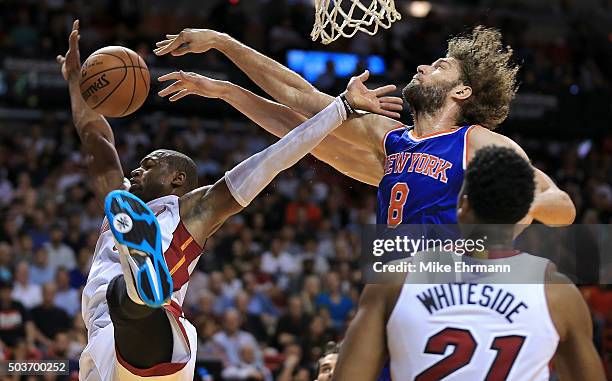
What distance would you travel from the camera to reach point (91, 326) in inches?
174

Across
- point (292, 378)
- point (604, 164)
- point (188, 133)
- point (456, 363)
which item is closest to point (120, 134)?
point (188, 133)

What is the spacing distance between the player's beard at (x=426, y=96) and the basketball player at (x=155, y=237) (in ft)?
0.72

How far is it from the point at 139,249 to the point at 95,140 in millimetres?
1725

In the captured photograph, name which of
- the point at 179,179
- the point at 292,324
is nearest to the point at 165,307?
the point at 179,179

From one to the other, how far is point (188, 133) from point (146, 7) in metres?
3.28

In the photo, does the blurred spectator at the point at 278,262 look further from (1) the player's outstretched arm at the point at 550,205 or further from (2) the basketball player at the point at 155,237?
(1) the player's outstretched arm at the point at 550,205

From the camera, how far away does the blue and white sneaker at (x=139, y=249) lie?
359 centimetres

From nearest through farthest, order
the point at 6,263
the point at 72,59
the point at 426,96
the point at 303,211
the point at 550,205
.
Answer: the point at 550,205
the point at 426,96
the point at 72,59
the point at 6,263
the point at 303,211

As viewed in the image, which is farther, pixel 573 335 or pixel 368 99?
pixel 368 99

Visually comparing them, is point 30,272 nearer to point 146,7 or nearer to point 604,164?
point 146,7

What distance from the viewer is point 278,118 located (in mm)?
5250

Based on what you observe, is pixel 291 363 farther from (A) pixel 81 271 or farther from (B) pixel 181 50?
(B) pixel 181 50

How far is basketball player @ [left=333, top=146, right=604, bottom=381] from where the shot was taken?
107 inches

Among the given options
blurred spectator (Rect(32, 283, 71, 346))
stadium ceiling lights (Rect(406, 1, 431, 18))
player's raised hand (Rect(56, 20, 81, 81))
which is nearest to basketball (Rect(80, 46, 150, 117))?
player's raised hand (Rect(56, 20, 81, 81))
